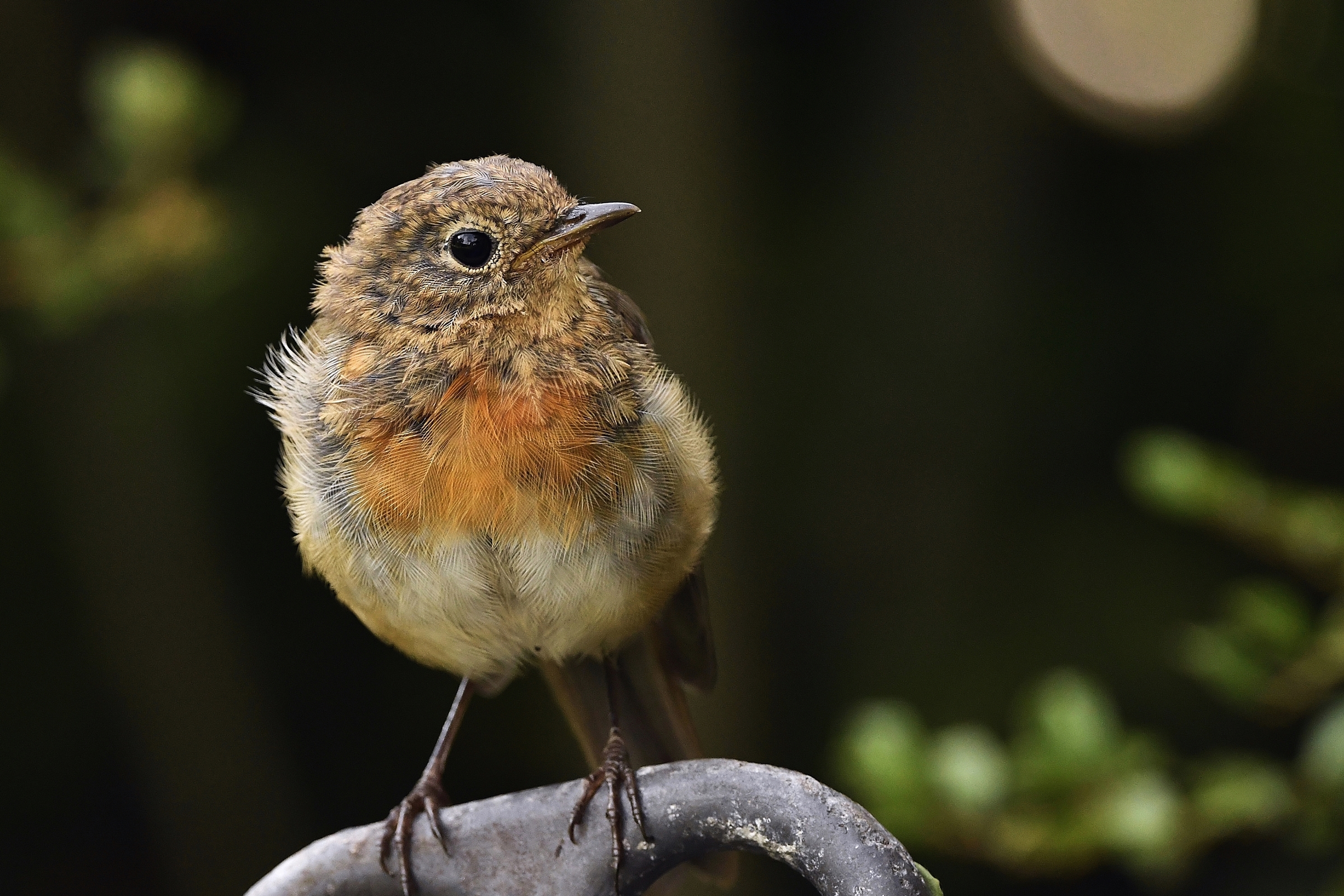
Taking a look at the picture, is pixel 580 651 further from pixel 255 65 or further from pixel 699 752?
pixel 255 65

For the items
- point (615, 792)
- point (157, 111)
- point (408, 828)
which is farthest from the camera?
point (157, 111)

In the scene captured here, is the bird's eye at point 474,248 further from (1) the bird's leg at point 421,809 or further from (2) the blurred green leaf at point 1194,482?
(2) the blurred green leaf at point 1194,482

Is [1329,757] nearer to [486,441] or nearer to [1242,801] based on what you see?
[1242,801]

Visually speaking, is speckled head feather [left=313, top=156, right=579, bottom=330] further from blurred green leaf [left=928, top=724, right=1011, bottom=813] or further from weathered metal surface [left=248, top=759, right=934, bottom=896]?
blurred green leaf [left=928, top=724, right=1011, bottom=813]

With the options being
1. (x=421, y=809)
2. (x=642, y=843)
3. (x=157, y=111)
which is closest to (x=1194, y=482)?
(x=642, y=843)

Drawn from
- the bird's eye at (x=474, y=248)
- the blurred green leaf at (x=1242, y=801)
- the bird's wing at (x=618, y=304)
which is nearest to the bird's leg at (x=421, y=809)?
the bird's wing at (x=618, y=304)
